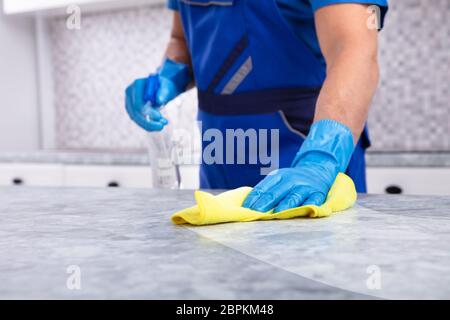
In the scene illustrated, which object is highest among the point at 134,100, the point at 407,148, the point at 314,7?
the point at 314,7

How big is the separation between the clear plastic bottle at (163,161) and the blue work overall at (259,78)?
5.3 inches

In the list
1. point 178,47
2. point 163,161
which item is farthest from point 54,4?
point 163,161

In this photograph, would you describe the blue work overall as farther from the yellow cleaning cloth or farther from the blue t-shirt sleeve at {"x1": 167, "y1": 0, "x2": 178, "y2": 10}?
the yellow cleaning cloth

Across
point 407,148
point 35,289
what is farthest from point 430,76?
point 35,289

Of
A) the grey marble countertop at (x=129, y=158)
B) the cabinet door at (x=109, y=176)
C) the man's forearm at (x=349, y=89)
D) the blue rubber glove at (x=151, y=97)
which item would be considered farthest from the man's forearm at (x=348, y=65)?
the cabinet door at (x=109, y=176)

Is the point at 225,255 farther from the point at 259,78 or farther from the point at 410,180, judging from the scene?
the point at 410,180

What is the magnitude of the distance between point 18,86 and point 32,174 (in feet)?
2.24

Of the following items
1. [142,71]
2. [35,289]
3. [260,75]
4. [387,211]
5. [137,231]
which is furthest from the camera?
[142,71]

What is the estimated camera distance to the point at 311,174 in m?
0.79

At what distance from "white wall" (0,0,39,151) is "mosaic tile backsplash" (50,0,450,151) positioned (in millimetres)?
128

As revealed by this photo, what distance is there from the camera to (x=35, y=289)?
0.40 metres

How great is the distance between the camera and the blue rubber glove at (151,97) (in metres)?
1.31

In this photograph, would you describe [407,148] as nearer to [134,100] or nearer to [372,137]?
[372,137]

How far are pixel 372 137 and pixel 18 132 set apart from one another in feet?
5.79
